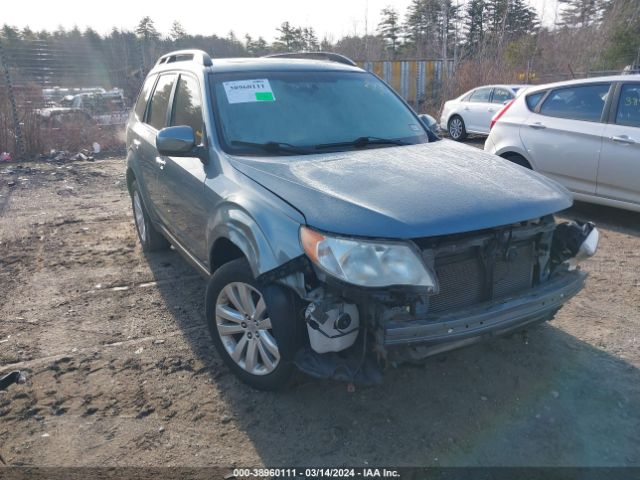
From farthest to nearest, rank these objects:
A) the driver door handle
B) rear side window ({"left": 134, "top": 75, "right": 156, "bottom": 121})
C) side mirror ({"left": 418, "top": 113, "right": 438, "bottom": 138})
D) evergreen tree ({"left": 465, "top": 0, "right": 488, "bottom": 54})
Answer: evergreen tree ({"left": 465, "top": 0, "right": 488, "bottom": 54}), the driver door handle, rear side window ({"left": 134, "top": 75, "right": 156, "bottom": 121}), side mirror ({"left": 418, "top": 113, "right": 438, "bottom": 138})

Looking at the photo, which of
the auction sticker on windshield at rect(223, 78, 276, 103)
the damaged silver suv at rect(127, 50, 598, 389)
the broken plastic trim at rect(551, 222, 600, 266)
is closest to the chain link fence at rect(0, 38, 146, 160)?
the damaged silver suv at rect(127, 50, 598, 389)

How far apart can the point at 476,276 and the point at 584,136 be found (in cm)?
420

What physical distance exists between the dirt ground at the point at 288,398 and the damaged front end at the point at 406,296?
0.96 feet

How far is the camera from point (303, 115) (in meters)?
3.59

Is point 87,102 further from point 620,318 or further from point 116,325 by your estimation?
point 620,318

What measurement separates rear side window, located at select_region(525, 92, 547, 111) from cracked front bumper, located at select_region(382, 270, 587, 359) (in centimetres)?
446

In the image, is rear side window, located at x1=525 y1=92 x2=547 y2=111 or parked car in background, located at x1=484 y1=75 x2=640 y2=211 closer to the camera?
parked car in background, located at x1=484 y1=75 x2=640 y2=211

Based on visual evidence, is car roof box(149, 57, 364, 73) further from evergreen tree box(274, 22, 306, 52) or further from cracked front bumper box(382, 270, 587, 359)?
evergreen tree box(274, 22, 306, 52)

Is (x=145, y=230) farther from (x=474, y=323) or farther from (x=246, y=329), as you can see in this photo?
(x=474, y=323)

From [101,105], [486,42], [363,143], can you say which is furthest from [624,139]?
[486,42]

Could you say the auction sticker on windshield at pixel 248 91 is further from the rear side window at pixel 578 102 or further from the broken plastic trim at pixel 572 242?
the rear side window at pixel 578 102

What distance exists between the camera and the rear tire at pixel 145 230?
5273 mm

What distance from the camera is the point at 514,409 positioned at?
115 inches

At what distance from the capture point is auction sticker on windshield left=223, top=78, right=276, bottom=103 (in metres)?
3.56
